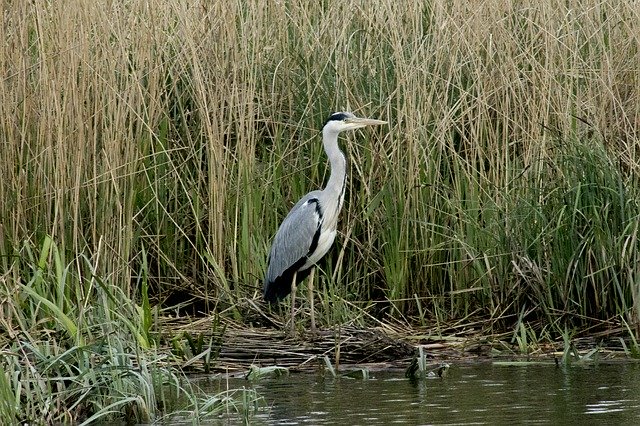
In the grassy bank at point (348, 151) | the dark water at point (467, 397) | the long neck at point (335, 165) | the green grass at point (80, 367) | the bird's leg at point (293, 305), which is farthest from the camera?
the long neck at point (335, 165)

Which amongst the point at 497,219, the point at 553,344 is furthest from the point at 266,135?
the point at 553,344

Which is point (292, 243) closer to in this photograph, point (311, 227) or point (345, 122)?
point (311, 227)

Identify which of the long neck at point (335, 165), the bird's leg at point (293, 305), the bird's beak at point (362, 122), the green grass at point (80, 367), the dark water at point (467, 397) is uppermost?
the bird's beak at point (362, 122)

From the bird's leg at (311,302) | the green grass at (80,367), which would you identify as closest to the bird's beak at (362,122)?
the bird's leg at (311,302)

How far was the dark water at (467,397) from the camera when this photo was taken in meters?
4.61

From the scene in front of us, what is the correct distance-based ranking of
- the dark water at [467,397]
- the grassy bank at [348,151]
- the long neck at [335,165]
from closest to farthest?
1. the dark water at [467,397]
2. the grassy bank at [348,151]
3. the long neck at [335,165]

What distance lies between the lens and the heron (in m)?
6.44

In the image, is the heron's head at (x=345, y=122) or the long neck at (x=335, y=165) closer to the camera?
the heron's head at (x=345, y=122)

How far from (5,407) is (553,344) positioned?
9.53ft

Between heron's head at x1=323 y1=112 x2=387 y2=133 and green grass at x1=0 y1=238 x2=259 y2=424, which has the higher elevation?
heron's head at x1=323 y1=112 x2=387 y2=133

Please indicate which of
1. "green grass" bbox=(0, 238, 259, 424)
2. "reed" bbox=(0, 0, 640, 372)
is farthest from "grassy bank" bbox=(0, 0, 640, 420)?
"green grass" bbox=(0, 238, 259, 424)

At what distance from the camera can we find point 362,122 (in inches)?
257

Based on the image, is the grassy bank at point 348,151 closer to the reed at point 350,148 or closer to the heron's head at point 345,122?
the reed at point 350,148

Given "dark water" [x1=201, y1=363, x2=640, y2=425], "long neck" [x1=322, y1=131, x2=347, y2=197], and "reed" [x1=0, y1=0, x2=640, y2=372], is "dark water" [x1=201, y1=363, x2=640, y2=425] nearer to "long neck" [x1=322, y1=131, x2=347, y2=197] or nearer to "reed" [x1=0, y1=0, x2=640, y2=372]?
"reed" [x1=0, y1=0, x2=640, y2=372]
